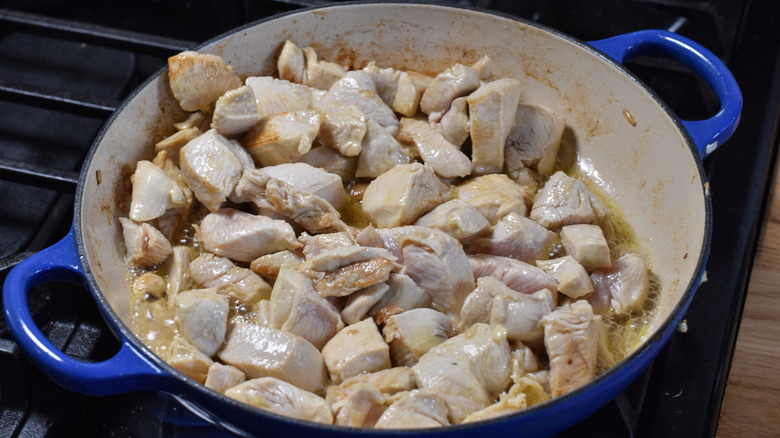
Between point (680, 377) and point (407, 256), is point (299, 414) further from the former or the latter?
point (680, 377)

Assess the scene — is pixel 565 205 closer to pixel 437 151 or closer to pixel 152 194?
pixel 437 151

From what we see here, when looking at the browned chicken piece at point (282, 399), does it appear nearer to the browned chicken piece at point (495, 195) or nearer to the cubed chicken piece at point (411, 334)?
the cubed chicken piece at point (411, 334)

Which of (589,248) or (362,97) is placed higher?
(362,97)

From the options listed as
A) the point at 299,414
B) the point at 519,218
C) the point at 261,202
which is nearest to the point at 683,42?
the point at 519,218

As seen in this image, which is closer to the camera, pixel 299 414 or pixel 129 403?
pixel 299 414

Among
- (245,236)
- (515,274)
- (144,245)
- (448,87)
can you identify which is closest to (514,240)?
(515,274)

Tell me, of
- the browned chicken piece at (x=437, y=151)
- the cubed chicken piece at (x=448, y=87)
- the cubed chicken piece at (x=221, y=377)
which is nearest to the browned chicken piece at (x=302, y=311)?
the cubed chicken piece at (x=221, y=377)
